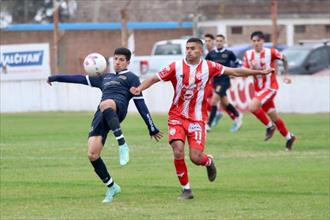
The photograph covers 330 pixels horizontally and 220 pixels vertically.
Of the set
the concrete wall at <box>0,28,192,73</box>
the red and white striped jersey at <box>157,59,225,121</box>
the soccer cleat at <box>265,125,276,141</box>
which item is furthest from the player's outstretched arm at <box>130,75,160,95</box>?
the concrete wall at <box>0,28,192,73</box>

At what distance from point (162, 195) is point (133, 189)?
2.32 ft

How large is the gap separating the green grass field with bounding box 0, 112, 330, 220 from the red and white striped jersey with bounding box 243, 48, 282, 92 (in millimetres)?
1233

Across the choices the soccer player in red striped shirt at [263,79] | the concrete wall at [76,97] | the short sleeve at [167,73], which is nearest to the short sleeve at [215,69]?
the short sleeve at [167,73]

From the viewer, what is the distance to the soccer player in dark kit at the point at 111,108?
13.2 m

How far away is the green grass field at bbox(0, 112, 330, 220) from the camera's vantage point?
490 inches

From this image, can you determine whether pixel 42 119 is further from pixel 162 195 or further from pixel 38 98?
pixel 162 195

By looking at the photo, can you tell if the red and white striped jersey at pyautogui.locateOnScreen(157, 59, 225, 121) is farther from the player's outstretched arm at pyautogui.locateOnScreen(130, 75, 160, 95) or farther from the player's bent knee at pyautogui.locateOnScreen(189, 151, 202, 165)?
the player's bent knee at pyautogui.locateOnScreen(189, 151, 202, 165)

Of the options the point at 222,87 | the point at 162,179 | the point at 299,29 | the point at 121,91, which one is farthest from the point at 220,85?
the point at 299,29

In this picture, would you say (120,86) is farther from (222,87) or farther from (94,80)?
(222,87)

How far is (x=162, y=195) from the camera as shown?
45.2 feet

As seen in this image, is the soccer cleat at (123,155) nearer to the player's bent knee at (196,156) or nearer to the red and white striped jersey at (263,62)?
the player's bent knee at (196,156)

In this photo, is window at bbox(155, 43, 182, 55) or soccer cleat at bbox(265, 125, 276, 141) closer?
soccer cleat at bbox(265, 125, 276, 141)

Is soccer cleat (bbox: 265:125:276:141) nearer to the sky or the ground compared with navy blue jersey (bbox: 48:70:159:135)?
nearer to the ground

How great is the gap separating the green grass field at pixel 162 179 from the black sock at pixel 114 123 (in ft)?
2.88
